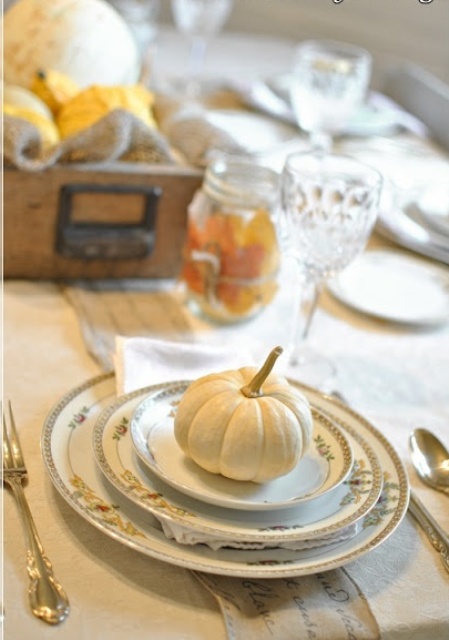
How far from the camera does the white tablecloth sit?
569 mm

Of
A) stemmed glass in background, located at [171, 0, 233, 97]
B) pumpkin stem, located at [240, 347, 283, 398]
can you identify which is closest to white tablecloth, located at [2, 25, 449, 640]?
pumpkin stem, located at [240, 347, 283, 398]

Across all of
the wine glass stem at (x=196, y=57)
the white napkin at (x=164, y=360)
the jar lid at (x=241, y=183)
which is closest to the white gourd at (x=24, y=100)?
the jar lid at (x=241, y=183)

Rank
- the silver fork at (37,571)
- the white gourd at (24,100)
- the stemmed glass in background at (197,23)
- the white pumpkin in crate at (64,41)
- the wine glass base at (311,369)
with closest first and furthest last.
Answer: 1. the silver fork at (37,571)
2. the wine glass base at (311,369)
3. the white gourd at (24,100)
4. the white pumpkin in crate at (64,41)
5. the stemmed glass in background at (197,23)

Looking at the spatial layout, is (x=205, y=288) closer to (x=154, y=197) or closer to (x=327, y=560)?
(x=154, y=197)

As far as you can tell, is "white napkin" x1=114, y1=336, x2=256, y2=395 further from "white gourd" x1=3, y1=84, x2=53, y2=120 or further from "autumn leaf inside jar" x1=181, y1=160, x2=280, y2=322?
"white gourd" x1=3, y1=84, x2=53, y2=120

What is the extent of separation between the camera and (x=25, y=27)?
1166 millimetres

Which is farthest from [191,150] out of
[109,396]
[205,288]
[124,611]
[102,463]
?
[124,611]

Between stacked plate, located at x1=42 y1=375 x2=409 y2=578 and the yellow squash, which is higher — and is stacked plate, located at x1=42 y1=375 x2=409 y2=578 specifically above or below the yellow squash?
below

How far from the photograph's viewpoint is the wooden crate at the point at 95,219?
101 cm

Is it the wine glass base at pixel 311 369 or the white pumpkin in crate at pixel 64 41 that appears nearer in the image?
the wine glass base at pixel 311 369

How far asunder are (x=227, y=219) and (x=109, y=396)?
11.8 inches

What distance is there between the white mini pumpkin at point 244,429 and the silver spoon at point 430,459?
158mm

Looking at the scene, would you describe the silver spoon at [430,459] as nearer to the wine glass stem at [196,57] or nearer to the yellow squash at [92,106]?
the yellow squash at [92,106]

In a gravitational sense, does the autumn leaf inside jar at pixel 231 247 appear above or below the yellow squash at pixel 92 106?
below
